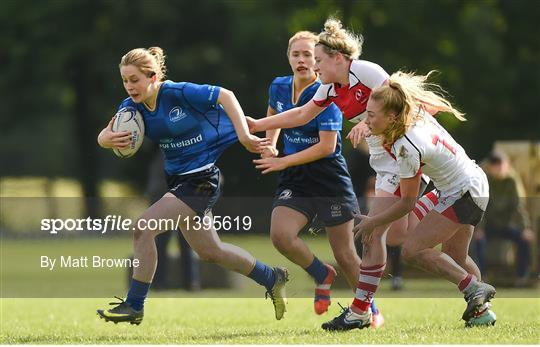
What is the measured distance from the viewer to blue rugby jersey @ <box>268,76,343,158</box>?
885cm

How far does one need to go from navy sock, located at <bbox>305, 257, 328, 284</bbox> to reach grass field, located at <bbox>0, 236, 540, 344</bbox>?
14.9 inches

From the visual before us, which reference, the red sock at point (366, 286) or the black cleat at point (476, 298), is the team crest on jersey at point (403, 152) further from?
the black cleat at point (476, 298)

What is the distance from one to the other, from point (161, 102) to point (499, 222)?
8.30 m

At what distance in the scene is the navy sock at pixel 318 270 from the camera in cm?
912

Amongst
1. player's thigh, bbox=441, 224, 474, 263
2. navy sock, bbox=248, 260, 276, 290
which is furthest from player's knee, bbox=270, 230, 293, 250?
player's thigh, bbox=441, 224, 474, 263

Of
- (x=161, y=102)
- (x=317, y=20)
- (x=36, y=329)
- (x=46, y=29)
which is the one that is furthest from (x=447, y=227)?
(x=46, y=29)

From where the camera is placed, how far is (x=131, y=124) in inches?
330

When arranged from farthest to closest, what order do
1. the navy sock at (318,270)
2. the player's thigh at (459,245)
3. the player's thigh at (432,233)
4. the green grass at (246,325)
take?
the navy sock at (318,270)
the player's thigh at (459,245)
the player's thigh at (432,233)
the green grass at (246,325)

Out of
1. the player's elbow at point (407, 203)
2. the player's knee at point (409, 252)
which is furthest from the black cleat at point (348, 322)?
the player's elbow at point (407, 203)

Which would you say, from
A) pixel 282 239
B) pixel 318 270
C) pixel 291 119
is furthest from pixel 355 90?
pixel 318 270

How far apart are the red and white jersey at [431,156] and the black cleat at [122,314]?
215cm

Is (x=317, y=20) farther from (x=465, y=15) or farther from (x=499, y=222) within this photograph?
(x=499, y=222)

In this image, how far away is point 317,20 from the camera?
35375 millimetres

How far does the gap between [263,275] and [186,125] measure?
1296mm
